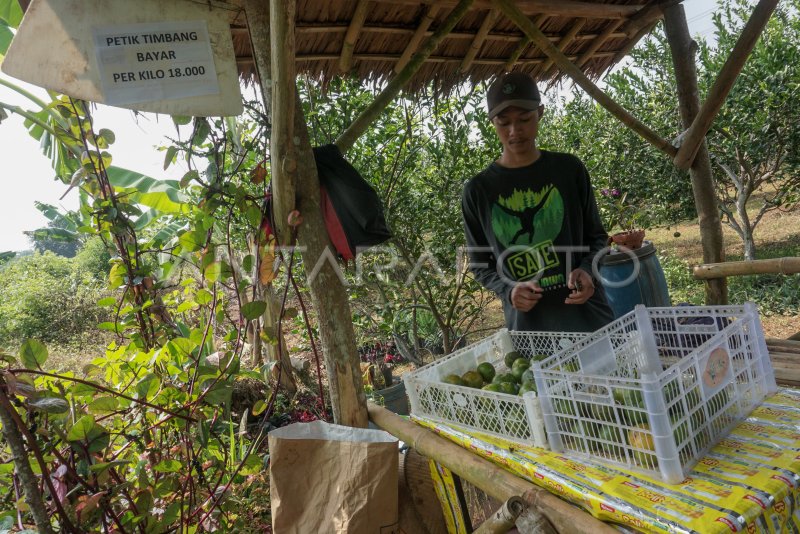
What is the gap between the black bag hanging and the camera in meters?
1.56

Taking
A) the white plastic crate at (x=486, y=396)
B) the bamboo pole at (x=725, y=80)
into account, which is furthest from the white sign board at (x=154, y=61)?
the bamboo pole at (x=725, y=80)

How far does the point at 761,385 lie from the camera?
4.29 feet

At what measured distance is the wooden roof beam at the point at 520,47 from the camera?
2.87m

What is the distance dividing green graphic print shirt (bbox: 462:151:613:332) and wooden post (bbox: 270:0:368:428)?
0.83 meters

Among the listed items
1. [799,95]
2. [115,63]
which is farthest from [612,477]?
[799,95]

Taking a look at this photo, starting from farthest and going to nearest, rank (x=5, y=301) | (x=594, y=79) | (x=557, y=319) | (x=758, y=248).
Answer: (x=5, y=301) < (x=758, y=248) < (x=594, y=79) < (x=557, y=319)

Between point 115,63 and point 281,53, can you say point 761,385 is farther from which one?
point 115,63

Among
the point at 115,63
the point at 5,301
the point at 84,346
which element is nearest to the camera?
the point at 115,63

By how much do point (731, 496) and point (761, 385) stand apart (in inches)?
20.6

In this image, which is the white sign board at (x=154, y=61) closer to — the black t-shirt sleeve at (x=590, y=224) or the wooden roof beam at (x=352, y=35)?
the wooden roof beam at (x=352, y=35)

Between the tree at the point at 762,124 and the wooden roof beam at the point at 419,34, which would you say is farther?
the tree at the point at 762,124

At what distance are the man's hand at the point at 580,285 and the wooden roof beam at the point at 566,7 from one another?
1406mm

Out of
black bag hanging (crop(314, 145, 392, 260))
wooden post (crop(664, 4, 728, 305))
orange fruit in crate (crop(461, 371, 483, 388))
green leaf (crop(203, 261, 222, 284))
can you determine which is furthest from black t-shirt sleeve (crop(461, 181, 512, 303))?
wooden post (crop(664, 4, 728, 305))

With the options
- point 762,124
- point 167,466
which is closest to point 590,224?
point 167,466
